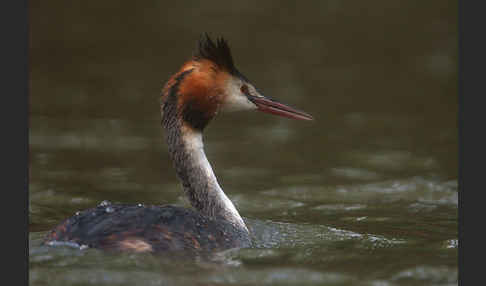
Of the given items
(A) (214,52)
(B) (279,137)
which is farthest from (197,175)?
(B) (279,137)

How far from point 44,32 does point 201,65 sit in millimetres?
9480

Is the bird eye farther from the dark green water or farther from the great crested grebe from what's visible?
the dark green water

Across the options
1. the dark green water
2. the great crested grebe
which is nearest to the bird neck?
the great crested grebe

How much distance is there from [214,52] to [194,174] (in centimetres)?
104

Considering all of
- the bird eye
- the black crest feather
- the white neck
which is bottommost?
the white neck

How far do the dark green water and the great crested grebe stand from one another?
23 centimetres

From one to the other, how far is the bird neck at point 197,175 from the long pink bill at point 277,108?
626 millimetres

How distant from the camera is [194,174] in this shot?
8195 mm

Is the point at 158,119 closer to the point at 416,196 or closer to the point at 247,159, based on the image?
the point at 247,159

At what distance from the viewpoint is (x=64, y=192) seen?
33.1ft

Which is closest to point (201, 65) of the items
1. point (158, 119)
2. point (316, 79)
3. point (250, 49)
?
point (158, 119)

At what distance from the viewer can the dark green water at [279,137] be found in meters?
7.09

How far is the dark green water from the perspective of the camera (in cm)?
709

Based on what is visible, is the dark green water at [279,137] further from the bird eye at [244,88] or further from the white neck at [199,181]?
the bird eye at [244,88]
